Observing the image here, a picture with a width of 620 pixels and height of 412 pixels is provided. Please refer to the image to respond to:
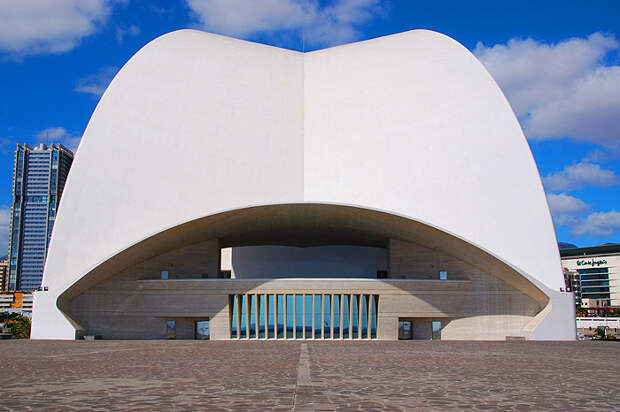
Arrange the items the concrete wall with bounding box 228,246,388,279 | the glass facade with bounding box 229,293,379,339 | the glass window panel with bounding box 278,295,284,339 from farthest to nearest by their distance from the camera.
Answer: the concrete wall with bounding box 228,246,388,279 < the glass window panel with bounding box 278,295,284,339 < the glass facade with bounding box 229,293,379,339

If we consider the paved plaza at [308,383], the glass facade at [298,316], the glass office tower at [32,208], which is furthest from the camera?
the glass office tower at [32,208]

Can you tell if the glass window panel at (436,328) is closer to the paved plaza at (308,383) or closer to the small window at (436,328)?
the small window at (436,328)

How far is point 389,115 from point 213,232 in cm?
970

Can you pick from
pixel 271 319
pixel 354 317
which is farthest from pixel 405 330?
pixel 271 319

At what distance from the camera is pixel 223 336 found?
25.1m

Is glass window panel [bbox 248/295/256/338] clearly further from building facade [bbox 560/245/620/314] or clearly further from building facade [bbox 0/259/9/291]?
building facade [bbox 0/259/9/291]

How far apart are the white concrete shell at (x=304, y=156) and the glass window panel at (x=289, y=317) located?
4.71m

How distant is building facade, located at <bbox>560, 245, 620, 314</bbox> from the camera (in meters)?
89.4

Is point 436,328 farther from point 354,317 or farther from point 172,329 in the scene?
point 172,329

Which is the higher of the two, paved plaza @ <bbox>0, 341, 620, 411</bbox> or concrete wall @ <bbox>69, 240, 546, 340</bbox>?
concrete wall @ <bbox>69, 240, 546, 340</bbox>

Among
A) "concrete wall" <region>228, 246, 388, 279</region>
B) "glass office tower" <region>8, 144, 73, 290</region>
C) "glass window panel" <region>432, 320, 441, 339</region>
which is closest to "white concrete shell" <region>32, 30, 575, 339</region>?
"glass window panel" <region>432, 320, 441, 339</region>

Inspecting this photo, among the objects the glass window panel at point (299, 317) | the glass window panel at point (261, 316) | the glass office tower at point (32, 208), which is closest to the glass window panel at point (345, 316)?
the glass window panel at point (299, 317)

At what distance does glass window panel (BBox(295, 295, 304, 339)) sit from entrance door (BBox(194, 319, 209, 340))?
165 inches

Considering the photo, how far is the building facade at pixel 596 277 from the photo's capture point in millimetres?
89375
